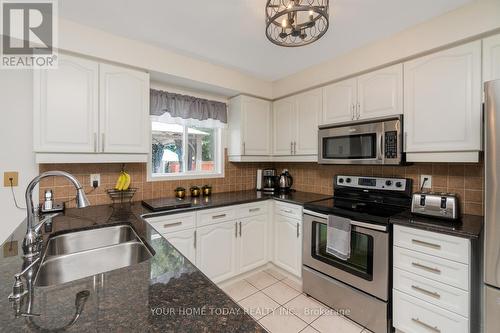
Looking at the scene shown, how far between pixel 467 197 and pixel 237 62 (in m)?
2.39

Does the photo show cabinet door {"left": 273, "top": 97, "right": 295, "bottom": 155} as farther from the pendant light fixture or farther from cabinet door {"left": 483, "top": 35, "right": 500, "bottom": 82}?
cabinet door {"left": 483, "top": 35, "right": 500, "bottom": 82}

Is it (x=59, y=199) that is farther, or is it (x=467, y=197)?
(x=59, y=199)

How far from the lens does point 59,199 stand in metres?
1.93

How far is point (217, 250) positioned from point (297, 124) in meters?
1.69

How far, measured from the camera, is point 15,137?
1775mm

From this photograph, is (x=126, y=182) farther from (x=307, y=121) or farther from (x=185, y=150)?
(x=307, y=121)

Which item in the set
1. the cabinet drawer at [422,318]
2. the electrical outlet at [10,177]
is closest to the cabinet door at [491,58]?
the cabinet drawer at [422,318]

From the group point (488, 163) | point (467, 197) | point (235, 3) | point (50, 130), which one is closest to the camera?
point (488, 163)

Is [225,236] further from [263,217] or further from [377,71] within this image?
[377,71]

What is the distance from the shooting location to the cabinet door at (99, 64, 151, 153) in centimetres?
188

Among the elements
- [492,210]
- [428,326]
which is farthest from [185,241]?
[492,210]

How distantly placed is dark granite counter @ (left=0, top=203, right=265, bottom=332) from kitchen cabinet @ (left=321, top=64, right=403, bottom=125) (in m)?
1.99

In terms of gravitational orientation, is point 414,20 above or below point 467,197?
above

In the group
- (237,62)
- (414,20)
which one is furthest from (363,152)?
(237,62)
